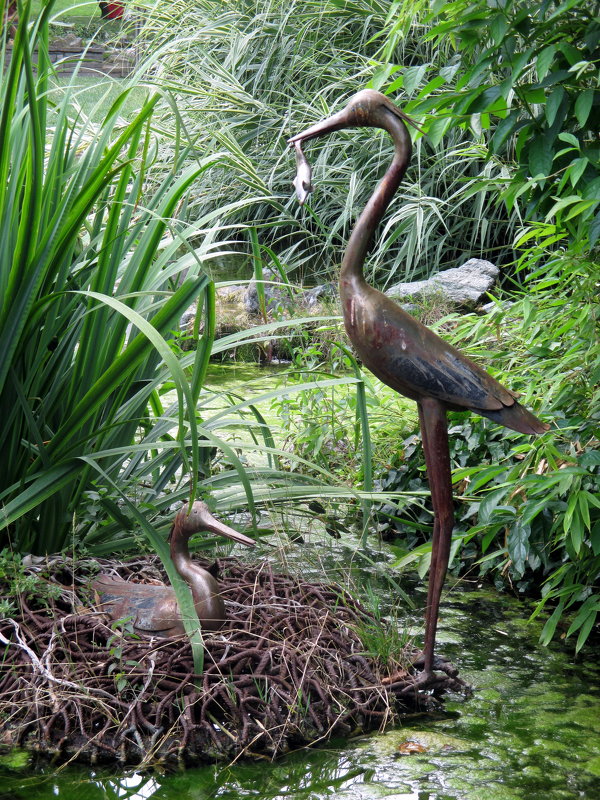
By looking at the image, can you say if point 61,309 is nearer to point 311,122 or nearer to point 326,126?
point 326,126

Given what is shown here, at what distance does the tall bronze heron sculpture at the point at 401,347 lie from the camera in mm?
2318

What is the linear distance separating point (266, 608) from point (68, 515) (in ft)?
2.10

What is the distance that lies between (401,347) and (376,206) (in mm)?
366

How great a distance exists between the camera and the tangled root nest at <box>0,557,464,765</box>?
7.29 feet

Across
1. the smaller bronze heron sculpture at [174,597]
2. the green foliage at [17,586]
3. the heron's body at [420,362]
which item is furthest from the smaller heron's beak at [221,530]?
the heron's body at [420,362]

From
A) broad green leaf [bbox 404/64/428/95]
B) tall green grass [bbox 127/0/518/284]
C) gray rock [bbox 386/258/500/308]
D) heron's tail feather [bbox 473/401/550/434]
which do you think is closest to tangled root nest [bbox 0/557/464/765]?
heron's tail feather [bbox 473/401/550/434]

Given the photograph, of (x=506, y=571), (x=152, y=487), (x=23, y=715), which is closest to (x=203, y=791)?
(x=23, y=715)

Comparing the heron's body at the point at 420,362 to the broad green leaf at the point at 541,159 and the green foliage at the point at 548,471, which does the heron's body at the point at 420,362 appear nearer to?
the green foliage at the point at 548,471

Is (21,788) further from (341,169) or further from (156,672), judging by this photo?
(341,169)

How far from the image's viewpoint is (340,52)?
8531 millimetres

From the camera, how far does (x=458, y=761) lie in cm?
223

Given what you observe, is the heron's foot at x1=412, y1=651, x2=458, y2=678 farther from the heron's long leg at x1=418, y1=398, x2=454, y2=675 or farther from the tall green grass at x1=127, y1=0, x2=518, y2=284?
the tall green grass at x1=127, y1=0, x2=518, y2=284

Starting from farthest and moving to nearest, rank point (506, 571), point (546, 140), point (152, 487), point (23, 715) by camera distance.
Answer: point (506, 571)
point (152, 487)
point (546, 140)
point (23, 715)

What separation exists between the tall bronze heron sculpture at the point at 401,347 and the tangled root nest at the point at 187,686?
1.87ft
